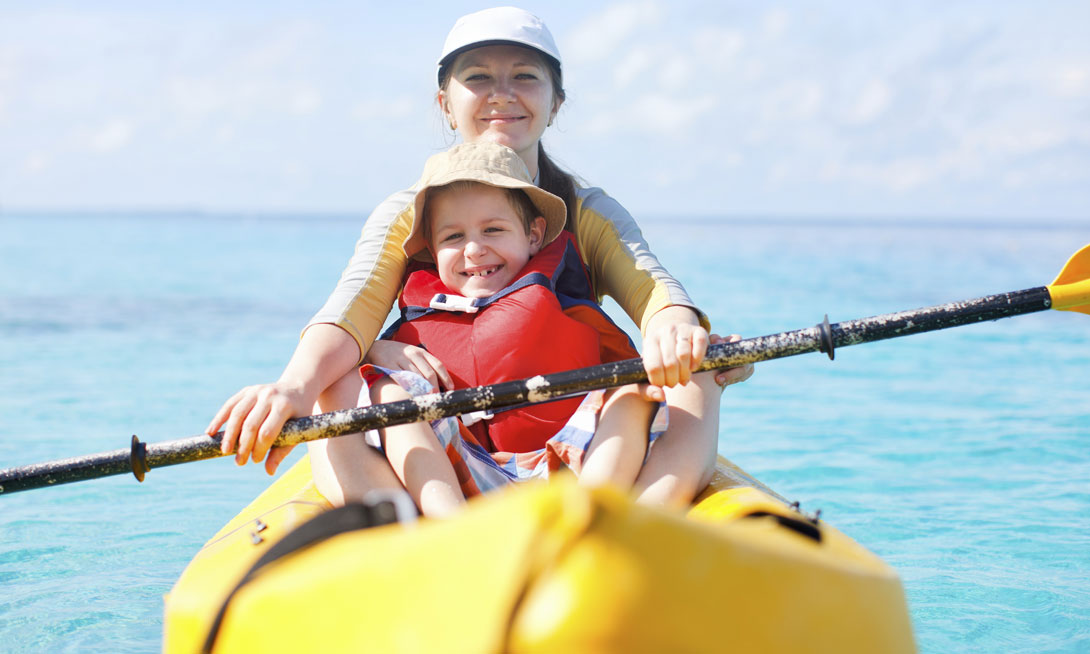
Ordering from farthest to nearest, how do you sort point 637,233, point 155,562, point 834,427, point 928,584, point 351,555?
point 834,427 < point 155,562 < point 928,584 < point 637,233 < point 351,555

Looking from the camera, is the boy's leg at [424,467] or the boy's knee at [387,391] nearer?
the boy's leg at [424,467]

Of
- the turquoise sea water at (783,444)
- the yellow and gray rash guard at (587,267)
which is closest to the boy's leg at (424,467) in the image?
the yellow and gray rash guard at (587,267)

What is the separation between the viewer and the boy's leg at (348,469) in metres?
2.06

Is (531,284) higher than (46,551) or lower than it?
higher

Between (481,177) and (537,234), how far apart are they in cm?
29

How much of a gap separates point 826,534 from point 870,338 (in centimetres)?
57

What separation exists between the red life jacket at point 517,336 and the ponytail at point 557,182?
342 millimetres

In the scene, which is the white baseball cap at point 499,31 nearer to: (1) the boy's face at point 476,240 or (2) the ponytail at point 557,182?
(2) the ponytail at point 557,182

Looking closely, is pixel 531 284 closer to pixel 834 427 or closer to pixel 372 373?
pixel 372 373

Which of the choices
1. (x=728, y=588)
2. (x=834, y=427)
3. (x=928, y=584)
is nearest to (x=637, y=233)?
(x=928, y=584)

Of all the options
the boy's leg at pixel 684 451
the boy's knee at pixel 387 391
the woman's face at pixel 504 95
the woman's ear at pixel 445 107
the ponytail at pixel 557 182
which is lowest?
the boy's leg at pixel 684 451

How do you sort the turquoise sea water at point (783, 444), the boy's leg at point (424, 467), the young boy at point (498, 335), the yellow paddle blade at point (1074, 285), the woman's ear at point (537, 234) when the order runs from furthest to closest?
the turquoise sea water at point (783, 444) < the woman's ear at point (537, 234) < the yellow paddle blade at point (1074, 285) < the young boy at point (498, 335) < the boy's leg at point (424, 467)

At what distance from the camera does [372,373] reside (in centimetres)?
223

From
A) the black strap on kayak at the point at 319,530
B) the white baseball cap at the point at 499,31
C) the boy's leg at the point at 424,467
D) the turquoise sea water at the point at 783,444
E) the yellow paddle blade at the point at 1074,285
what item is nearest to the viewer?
the black strap on kayak at the point at 319,530
